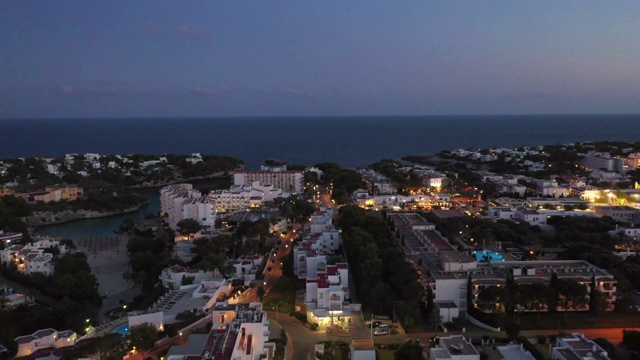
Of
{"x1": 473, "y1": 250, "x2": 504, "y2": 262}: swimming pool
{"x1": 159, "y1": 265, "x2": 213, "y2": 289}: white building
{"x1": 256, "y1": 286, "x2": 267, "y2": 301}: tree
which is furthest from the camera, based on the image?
{"x1": 473, "y1": 250, "x2": 504, "y2": 262}: swimming pool

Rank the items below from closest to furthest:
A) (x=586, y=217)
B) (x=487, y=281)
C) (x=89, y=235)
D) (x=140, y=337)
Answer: (x=140, y=337) < (x=487, y=281) < (x=586, y=217) < (x=89, y=235)

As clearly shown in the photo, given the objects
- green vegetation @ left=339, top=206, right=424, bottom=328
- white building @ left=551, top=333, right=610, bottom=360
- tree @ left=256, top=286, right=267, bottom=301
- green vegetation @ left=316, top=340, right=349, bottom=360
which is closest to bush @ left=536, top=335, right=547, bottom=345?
white building @ left=551, top=333, right=610, bottom=360

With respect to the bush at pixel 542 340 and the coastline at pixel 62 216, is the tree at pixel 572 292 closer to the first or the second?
the bush at pixel 542 340

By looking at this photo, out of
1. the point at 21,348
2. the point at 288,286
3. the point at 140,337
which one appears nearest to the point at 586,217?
the point at 288,286

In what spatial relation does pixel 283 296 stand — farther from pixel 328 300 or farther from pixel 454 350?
pixel 454 350

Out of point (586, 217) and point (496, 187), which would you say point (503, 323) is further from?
point (496, 187)

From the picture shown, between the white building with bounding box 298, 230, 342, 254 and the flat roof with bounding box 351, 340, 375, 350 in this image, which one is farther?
the white building with bounding box 298, 230, 342, 254

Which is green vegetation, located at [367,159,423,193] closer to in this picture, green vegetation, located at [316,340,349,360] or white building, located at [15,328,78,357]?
green vegetation, located at [316,340,349,360]
